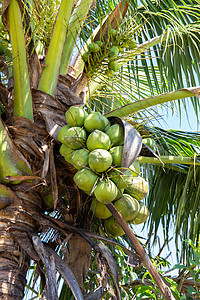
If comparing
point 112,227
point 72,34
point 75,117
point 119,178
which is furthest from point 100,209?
point 72,34

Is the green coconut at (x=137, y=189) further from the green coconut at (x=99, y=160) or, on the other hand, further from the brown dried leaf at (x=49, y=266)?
the brown dried leaf at (x=49, y=266)

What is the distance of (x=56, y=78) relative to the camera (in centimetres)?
232

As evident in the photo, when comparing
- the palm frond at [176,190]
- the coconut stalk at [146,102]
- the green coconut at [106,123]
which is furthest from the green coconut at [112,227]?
the palm frond at [176,190]

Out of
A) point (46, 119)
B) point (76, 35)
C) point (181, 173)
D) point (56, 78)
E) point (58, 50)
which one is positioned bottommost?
point (181, 173)

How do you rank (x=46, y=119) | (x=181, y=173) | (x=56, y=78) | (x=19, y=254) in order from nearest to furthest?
(x=19, y=254) < (x=46, y=119) < (x=56, y=78) < (x=181, y=173)

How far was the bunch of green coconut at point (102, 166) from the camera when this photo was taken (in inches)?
69.5

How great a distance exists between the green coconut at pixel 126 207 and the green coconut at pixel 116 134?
0.27 meters

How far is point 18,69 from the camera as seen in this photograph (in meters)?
2.22

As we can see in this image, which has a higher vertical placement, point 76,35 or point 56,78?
point 76,35

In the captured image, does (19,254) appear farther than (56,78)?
No

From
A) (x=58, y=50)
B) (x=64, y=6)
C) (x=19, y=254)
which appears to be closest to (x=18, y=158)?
(x=19, y=254)

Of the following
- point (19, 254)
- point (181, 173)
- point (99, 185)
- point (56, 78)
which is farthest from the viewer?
point (181, 173)

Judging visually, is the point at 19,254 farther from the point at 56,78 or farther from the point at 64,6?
the point at 64,6

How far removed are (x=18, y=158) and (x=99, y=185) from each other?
514 millimetres
